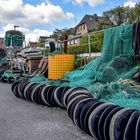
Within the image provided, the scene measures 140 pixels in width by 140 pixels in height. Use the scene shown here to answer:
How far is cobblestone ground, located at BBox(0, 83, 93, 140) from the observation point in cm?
346

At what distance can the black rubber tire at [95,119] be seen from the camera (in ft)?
10.4

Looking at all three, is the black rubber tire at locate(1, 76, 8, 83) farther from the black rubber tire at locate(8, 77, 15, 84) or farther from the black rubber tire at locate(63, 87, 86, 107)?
the black rubber tire at locate(63, 87, 86, 107)

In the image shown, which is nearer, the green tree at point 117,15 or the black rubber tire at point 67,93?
the black rubber tire at point 67,93

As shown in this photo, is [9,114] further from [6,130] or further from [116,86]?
[116,86]

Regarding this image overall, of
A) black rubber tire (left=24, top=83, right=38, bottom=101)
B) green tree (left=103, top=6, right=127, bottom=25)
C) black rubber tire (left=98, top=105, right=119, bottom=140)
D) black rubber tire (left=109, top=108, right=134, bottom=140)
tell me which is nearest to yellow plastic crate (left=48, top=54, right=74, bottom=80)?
black rubber tire (left=24, top=83, right=38, bottom=101)

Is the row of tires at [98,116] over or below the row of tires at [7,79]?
over

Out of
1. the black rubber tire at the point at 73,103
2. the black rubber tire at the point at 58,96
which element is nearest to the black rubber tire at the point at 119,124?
the black rubber tire at the point at 73,103

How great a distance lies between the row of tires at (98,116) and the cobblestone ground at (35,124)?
0.15 meters

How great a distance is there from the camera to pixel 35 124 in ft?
13.1

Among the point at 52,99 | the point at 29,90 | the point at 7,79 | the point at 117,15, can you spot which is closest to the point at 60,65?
the point at 29,90

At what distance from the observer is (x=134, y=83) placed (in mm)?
4855

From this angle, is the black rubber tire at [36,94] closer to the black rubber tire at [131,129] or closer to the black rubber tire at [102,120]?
the black rubber tire at [102,120]

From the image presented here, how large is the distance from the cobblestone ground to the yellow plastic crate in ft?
7.47

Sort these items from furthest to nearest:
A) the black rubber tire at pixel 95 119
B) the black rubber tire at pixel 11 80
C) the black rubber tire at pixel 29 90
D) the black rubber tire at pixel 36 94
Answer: the black rubber tire at pixel 11 80
the black rubber tire at pixel 29 90
the black rubber tire at pixel 36 94
the black rubber tire at pixel 95 119
